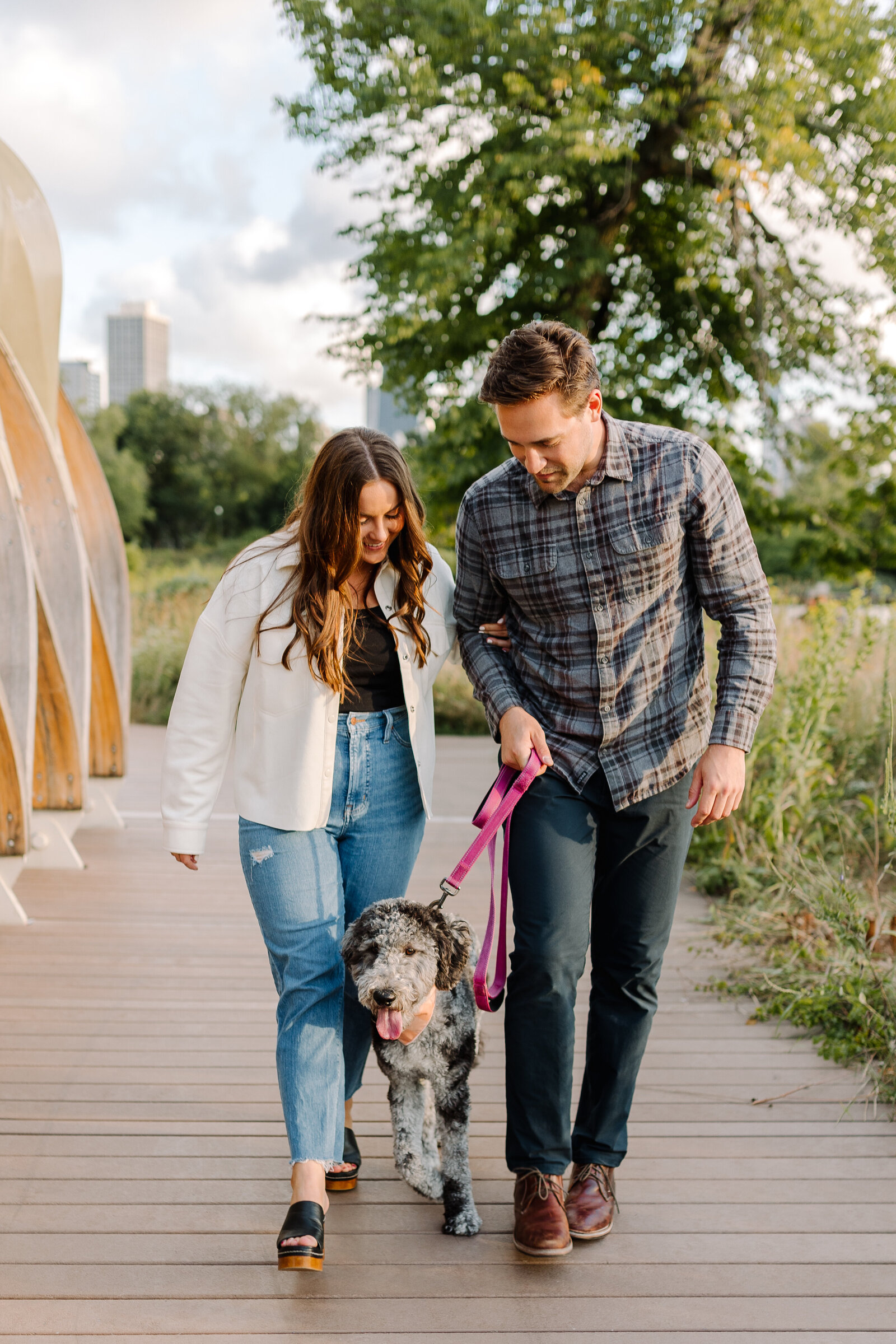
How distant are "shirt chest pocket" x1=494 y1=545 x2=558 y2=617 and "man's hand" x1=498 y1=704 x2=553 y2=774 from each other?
0.76 feet

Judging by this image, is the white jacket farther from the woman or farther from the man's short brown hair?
the man's short brown hair

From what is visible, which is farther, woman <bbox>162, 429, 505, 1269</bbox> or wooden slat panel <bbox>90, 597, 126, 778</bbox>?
wooden slat panel <bbox>90, 597, 126, 778</bbox>

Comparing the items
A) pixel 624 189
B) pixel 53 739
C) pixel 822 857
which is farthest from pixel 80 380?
pixel 822 857

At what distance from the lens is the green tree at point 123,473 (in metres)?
36.3

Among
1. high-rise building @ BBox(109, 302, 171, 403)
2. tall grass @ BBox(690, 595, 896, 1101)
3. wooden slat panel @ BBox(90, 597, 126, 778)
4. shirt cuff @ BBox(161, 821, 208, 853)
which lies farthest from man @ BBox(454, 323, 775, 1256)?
high-rise building @ BBox(109, 302, 171, 403)

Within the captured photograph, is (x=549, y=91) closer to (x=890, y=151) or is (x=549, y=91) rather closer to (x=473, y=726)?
(x=890, y=151)

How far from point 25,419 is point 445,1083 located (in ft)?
13.1

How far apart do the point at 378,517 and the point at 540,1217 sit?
1503 mm

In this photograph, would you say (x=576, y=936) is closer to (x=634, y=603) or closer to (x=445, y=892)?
(x=445, y=892)

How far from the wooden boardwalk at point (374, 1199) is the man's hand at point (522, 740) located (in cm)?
105

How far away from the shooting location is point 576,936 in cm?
223

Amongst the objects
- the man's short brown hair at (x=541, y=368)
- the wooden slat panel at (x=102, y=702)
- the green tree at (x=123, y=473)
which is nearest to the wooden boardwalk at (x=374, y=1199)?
the man's short brown hair at (x=541, y=368)

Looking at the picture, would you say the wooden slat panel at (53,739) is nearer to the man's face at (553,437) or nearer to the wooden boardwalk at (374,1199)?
the wooden boardwalk at (374,1199)

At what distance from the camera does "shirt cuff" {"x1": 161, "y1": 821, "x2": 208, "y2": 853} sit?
2.32m
